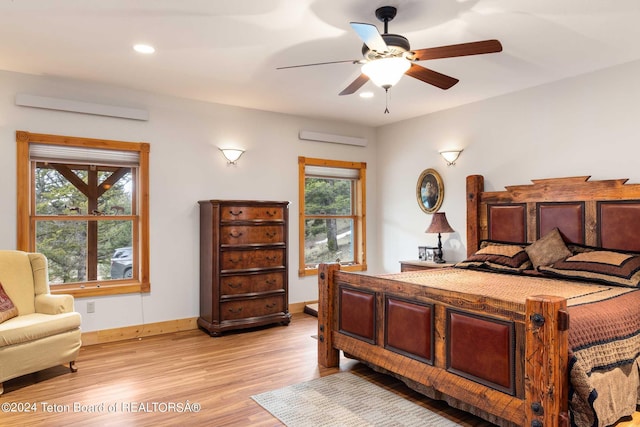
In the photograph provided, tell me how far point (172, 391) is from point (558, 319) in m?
2.53

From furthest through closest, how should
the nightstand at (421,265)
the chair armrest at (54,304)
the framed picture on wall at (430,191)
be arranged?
the framed picture on wall at (430,191)
the nightstand at (421,265)
the chair armrest at (54,304)

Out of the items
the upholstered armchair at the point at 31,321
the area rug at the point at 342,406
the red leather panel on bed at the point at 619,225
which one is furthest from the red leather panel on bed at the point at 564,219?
the upholstered armchair at the point at 31,321

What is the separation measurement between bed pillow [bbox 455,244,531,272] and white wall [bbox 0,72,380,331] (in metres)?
2.25

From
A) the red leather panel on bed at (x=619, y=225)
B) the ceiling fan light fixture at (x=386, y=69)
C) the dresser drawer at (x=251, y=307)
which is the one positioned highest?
the ceiling fan light fixture at (x=386, y=69)

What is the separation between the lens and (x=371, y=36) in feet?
7.45

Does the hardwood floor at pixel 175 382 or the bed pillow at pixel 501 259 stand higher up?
the bed pillow at pixel 501 259

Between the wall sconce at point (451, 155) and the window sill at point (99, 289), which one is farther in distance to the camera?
the wall sconce at point (451, 155)

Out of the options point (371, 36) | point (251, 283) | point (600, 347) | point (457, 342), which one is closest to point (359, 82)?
point (371, 36)

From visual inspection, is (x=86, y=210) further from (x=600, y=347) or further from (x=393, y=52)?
(x=600, y=347)

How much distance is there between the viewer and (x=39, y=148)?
4.02 meters

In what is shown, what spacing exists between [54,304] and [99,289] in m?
0.79

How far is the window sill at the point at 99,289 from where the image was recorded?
412cm

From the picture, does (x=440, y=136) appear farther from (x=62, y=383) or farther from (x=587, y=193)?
(x=62, y=383)

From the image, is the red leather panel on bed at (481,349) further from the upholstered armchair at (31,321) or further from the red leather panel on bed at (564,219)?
the upholstered armchair at (31,321)
